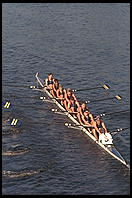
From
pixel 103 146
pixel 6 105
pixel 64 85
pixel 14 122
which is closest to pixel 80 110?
pixel 103 146

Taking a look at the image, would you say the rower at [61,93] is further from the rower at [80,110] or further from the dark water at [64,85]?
the rower at [80,110]

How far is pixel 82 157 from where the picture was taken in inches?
1528

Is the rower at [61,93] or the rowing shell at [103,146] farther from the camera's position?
the rower at [61,93]

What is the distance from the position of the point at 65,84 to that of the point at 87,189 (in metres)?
20.7

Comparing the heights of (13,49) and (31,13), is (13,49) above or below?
below

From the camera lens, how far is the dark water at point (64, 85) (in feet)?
118

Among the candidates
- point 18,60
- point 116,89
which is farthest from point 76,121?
point 18,60

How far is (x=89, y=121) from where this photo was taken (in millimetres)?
42938

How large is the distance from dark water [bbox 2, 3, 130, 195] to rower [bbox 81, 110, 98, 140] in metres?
1.01

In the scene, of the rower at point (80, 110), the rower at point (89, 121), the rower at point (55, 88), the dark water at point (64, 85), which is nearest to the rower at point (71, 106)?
the dark water at point (64, 85)

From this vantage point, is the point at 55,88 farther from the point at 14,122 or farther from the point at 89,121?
the point at 14,122

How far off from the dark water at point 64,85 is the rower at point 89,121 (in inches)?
39.8

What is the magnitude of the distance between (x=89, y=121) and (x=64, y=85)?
1128cm

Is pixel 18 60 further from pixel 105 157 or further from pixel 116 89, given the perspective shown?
pixel 105 157
